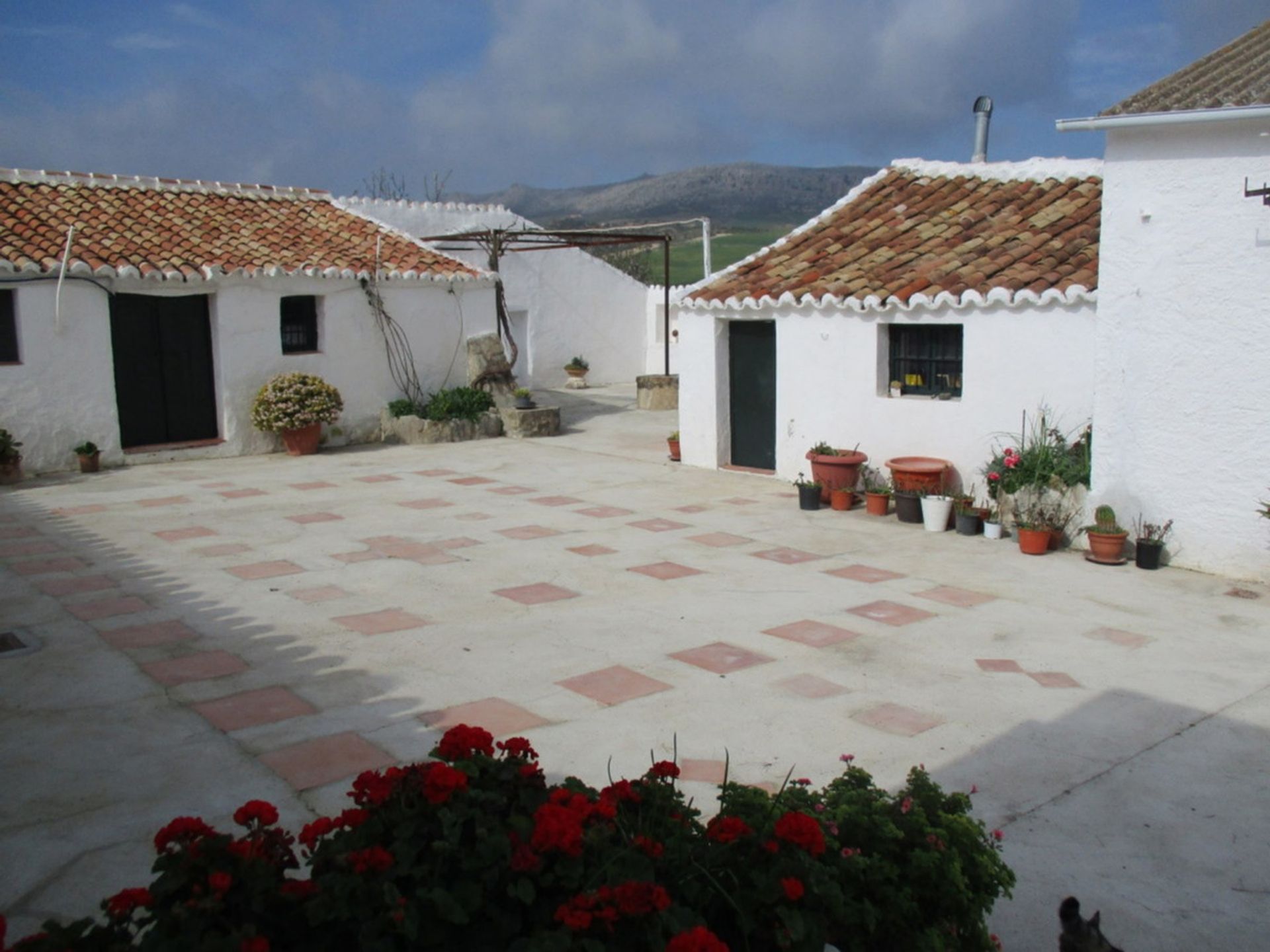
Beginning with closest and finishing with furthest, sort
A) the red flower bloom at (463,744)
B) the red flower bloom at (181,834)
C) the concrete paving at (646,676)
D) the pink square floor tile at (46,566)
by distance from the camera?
1. the red flower bloom at (181,834)
2. the red flower bloom at (463,744)
3. the concrete paving at (646,676)
4. the pink square floor tile at (46,566)

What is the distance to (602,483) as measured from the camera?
13.3m

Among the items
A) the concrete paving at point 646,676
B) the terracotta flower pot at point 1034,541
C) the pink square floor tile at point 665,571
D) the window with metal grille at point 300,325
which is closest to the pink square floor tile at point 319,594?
the concrete paving at point 646,676

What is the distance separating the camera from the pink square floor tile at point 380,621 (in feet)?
23.9

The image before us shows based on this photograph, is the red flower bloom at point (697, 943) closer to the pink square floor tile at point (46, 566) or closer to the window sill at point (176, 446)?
the pink square floor tile at point (46, 566)

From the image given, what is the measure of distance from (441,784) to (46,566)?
25.1 ft

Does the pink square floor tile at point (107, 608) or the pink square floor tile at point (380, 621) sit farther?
the pink square floor tile at point (107, 608)

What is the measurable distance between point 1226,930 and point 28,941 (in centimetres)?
388

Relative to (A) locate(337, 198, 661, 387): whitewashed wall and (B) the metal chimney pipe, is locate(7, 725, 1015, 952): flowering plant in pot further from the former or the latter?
(A) locate(337, 198, 661, 387): whitewashed wall

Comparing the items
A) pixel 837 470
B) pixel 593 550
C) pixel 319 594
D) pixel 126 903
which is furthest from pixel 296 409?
pixel 126 903

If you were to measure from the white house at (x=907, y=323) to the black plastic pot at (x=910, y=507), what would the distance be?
0.64m

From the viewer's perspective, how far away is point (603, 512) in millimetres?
11461

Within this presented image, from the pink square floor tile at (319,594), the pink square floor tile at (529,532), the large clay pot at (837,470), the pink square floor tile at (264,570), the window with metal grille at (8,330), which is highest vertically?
the window with metal grille at (8,330)

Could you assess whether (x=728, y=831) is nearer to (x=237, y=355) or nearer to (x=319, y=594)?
(x=319, y=594)

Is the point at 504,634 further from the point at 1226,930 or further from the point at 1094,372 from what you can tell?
the point at 1094,372
